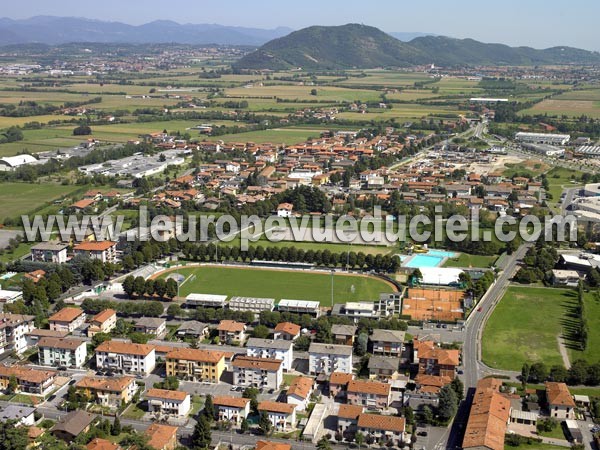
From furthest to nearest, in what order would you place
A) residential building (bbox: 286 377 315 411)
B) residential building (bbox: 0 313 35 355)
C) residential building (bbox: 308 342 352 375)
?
residential building (bbox: 0 313 35 355) < residential building (bbox: 308 342 352 375) < residential building (bbox: 286 377 315 411)

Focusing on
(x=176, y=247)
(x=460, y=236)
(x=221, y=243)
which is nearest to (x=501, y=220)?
(x=460, y=236)

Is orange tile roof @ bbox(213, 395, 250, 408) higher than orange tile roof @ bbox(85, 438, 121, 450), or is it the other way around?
orange tile roof @ bbox(213, 395, 250, 408)

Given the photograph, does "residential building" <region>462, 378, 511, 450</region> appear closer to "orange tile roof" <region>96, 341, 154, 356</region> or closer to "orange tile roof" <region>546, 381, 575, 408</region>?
"orange tile roof" <region>546, 381, 575, 408</region>

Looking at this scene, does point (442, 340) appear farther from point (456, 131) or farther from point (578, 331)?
point (456, 131)

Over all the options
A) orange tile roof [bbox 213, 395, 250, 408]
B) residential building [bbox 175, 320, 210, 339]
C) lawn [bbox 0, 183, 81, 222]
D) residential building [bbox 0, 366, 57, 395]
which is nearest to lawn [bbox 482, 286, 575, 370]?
orange tile roof [bbox 213, 395, 250, 408]

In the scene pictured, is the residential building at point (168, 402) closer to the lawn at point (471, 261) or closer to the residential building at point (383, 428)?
the residential building at point (383, 428)

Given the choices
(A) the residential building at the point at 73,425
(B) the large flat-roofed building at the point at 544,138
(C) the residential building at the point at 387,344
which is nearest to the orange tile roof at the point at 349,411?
(C) the residential building at the point at 387,344
